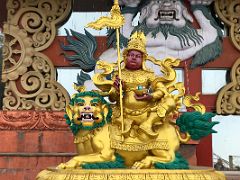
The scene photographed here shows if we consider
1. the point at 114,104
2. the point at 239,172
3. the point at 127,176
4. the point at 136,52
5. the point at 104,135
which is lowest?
the point at 239,172

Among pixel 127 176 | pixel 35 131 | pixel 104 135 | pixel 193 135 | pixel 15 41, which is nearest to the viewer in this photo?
pixel 127 176

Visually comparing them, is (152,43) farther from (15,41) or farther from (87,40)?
(15,41)

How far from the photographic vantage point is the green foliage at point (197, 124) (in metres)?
4.14

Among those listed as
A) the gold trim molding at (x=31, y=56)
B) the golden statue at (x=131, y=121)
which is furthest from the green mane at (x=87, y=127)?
the gold trim molding at (x=31, y=56)

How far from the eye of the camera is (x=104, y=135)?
3.93 m

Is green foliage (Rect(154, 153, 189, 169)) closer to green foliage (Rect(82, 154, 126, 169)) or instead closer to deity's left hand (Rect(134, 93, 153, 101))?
green foliage (Rect(82, 154, 126, 169))

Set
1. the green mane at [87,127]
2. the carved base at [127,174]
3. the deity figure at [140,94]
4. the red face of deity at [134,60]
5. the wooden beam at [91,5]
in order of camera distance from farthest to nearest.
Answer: the wooden beam at [91,5]
the red face of deity at [134,60]
the deity figure at [140,94]
the green mane at [87,127]
the carved base at [127,174]

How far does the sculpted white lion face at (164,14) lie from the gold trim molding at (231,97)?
3.94ft

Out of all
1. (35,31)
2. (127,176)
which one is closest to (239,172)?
(127,176)

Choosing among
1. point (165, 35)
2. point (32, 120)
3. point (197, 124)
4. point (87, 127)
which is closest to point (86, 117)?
point (87, 127)

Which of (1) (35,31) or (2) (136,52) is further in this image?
(1) (35,31)

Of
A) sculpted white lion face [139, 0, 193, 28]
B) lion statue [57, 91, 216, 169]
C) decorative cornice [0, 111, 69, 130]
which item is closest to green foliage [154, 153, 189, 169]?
lion statue [57, 91, 216, 169]

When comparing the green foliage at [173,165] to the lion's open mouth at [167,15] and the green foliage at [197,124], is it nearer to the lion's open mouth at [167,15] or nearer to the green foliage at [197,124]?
the green foliage at [197,124]

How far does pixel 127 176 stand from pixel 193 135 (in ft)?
3.36
